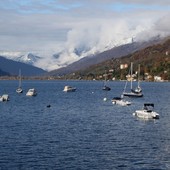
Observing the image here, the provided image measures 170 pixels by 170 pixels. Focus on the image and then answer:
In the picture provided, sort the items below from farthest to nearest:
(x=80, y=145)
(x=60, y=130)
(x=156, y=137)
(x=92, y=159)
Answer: (x=60, y=130)
(x=156, y=137)
(x=80, y=145)
(x=92, y=159)

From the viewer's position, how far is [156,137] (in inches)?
2623

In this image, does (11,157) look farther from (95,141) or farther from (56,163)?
(95,141)

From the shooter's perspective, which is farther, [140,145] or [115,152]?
[140,145]

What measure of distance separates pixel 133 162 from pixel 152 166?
93.8 inches

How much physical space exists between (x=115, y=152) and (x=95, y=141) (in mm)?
8103

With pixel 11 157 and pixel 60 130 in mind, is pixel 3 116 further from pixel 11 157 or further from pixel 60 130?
pixel 11 157

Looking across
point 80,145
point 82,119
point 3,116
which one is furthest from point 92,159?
point 3,116

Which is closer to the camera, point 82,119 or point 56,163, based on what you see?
point 56,163

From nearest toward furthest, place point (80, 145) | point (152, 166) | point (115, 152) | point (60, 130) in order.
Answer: point (152, 166) < point (115, 152) < point (80, 145) < point (60, 130)

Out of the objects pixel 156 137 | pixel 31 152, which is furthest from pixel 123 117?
pixel 31 152

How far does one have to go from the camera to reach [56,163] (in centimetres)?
4912

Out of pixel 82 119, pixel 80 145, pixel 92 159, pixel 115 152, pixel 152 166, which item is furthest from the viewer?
pixel 82 119

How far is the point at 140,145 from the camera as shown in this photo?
5928cm

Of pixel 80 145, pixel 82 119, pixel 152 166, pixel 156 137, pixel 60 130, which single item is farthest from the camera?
pixel 82 119
